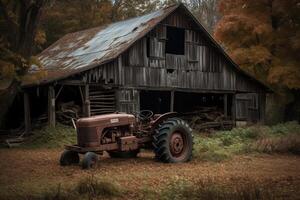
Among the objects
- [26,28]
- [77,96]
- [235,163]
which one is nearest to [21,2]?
[26,28]

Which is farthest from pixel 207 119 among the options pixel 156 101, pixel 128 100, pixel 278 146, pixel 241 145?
pixel 278 146

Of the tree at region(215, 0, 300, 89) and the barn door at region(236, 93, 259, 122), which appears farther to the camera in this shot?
the barn door at region(236, 93, 259, 122)

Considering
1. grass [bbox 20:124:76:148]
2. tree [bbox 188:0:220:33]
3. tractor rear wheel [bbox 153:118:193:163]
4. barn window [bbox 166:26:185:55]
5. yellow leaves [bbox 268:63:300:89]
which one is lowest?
grass [bbox 20:124:76:148]

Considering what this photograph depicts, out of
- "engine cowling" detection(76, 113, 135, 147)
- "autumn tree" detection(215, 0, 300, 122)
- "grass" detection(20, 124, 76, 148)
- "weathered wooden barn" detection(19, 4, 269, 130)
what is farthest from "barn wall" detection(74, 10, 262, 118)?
"engine cowling" detection(76, 113, 135, 147)

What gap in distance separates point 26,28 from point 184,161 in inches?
225

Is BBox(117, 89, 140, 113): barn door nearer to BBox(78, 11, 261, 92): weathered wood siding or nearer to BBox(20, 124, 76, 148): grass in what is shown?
BBox(78, 11, 261, 92): weathered wood siding

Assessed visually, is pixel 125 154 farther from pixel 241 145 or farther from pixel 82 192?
pixel 82 192

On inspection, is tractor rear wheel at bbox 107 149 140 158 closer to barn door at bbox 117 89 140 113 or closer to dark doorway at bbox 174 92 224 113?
barn door at bbox 117 89 140 113

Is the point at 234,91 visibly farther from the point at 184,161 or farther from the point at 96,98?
the point at 184,161

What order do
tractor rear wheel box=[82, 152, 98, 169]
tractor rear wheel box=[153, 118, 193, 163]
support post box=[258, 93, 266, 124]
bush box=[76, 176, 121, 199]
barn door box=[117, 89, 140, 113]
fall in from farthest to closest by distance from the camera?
support post box=[258, 93, 266, 124] → barn door box=[117, 89, 140, 113] → tractor rear wheel box=[153, 118, 193, 163] → tractor rear wheel box=[82, 152, 98, 169] → bush box=[76, 176, 121, 199]

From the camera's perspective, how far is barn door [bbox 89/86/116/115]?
79.9ft

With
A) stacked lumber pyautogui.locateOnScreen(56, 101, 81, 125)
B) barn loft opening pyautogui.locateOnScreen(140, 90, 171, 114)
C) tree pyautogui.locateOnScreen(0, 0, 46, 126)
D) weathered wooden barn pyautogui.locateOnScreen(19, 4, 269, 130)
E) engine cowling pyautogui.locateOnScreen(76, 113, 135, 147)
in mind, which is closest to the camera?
tree pyautogui.locateOnScreen(0, 0, 46, 126)

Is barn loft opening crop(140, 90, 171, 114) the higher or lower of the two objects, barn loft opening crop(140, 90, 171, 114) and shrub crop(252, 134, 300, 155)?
the higher

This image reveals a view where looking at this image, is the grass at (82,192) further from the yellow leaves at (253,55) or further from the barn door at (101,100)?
the yellow leaves at (253,55)
